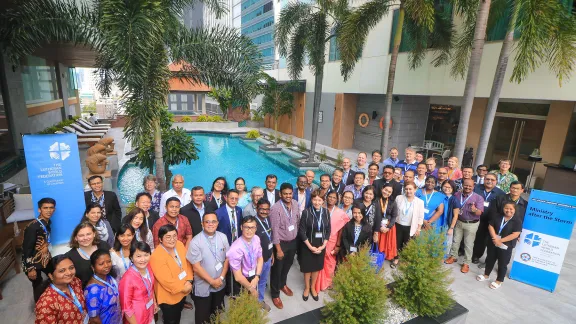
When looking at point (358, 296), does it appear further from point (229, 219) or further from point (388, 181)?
point (388, 181)

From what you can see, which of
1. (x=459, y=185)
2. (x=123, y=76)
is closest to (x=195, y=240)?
(x=123, y=76)

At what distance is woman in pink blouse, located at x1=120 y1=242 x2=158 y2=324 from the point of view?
2.70m

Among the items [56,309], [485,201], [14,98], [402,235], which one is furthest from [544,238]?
[14,98]

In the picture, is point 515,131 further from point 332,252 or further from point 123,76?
point 123,76

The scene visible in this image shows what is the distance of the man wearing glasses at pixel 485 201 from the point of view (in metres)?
5.18

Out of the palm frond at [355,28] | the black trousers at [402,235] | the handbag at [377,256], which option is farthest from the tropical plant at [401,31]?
the handbag at [377,256]

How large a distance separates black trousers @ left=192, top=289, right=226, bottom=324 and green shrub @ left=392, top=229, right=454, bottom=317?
2297 mm

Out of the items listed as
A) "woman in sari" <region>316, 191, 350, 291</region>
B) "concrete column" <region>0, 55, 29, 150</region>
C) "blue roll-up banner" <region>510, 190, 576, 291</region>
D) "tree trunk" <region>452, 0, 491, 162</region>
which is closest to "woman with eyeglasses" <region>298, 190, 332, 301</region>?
"woman in sari" <region>316, 191, 350, 291</region>

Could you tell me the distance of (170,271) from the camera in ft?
10.2

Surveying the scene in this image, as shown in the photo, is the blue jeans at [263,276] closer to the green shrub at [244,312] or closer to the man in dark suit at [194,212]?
the man in dark suit at [194,212]

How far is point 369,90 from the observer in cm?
1454

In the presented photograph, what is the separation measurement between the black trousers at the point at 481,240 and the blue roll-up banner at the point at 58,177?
22.0 feet

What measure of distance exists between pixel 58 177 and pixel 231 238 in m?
2.78

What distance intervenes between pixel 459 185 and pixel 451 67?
20.8 ft
